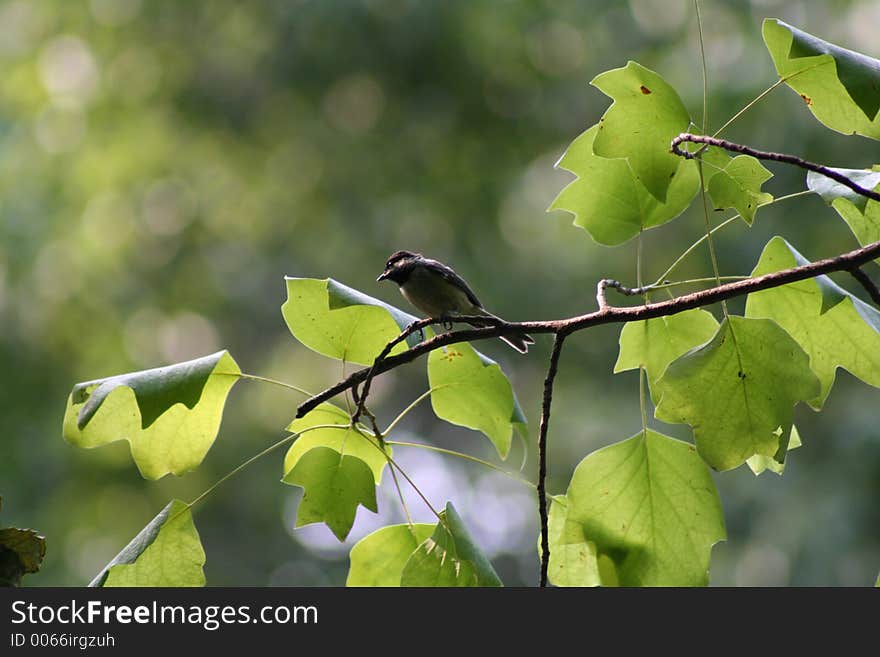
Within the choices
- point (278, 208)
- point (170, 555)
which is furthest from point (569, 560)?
point (278, 208)

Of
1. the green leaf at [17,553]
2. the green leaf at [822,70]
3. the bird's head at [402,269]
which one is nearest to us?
the green leaf at [17,553]

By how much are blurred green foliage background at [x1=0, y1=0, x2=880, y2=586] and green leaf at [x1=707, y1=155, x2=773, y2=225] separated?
5.97 m

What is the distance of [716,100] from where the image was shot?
727 cm

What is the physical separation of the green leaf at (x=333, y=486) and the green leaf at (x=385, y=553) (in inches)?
4.5

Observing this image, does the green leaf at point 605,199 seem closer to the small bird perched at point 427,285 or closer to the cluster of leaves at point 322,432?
the cluster of leaves at point 322,432

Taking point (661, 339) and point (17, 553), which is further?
point (661, 339)

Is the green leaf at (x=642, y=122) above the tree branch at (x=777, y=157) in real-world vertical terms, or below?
above

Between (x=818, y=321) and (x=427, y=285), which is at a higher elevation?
(x=427, y=285)

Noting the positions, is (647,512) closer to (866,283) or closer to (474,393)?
(474,393)

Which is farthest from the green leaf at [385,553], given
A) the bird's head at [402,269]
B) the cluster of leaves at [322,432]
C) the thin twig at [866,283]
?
the bird's head at [402,269]

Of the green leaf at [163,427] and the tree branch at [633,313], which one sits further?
the green leaf at [163,427]

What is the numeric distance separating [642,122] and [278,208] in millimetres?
8750

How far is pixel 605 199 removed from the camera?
1.62 meters

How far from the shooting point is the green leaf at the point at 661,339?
1.53 m
